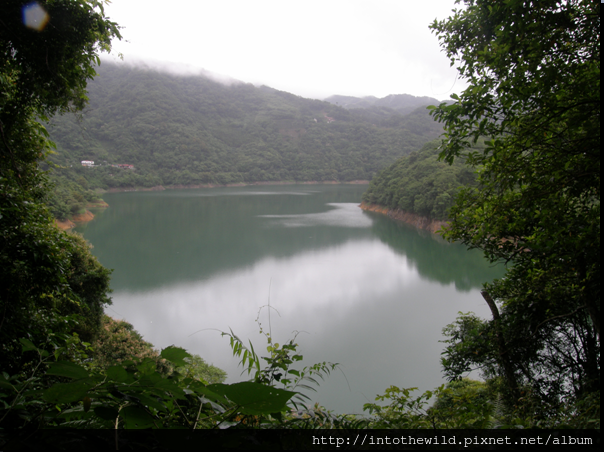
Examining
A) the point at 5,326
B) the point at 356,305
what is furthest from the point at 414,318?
the point at 5,326

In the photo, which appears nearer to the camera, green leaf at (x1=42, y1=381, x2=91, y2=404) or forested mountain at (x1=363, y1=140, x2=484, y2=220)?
green leaf at (x1=42, y1=381, x2=91, y2=404)

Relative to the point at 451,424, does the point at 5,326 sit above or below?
above

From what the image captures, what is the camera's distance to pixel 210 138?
71.9m

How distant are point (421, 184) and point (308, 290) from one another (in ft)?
46.0

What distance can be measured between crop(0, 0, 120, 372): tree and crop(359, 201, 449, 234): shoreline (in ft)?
58.4

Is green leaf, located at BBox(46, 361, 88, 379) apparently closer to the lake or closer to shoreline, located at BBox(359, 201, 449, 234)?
the lake

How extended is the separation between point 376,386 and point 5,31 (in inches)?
276

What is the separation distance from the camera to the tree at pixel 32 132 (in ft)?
6.23

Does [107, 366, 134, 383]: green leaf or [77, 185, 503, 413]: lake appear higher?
[107, 366, 134, 383]: green leaf

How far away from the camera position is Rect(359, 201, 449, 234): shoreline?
66.3ft

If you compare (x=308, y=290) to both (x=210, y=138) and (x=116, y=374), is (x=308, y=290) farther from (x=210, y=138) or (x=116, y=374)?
(x=210, y=138)

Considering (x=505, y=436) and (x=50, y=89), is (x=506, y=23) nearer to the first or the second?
(x=505, y=436)

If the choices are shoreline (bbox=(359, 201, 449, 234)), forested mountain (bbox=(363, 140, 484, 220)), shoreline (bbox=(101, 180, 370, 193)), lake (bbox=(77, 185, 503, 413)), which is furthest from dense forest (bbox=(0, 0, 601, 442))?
shoreline (bbox=(101, 180, 370, 193))

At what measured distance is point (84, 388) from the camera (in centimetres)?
49
